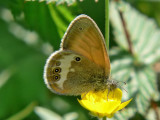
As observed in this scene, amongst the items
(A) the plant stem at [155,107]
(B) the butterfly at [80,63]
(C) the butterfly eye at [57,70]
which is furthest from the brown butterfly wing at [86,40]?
(A) the plant stem at [155,107]

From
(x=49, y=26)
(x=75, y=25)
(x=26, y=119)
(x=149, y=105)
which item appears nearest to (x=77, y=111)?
(x=26, y=119)

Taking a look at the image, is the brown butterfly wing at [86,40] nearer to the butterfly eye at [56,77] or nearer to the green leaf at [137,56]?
the butterfly eye at [56,77]

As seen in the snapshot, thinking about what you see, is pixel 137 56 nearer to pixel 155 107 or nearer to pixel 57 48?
pixel 155 107

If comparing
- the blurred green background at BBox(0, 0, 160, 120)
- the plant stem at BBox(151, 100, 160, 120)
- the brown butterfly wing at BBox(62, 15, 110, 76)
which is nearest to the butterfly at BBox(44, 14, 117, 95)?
the brown butterfly wing at BBox(62, 15, 110, 76)

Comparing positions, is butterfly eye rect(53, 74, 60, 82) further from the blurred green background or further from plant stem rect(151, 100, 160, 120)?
plant stem rect(151, 100, 160, 120)

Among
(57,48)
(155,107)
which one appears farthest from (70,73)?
(155,107)

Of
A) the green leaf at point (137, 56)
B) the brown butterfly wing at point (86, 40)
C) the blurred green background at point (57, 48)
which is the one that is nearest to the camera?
the brown butterfly wing at point (86, 40)

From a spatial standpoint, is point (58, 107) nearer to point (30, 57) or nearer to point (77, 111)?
point (77, 111)
